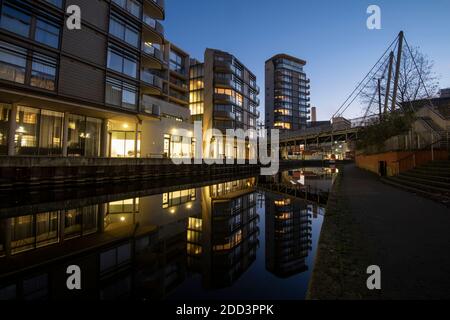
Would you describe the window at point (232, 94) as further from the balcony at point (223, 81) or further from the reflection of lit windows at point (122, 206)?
the reflection of lit windows at point (122, 206)

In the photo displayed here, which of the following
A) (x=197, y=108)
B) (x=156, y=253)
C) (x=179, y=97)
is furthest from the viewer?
(x=197, y=108)

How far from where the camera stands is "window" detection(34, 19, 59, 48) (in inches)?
732

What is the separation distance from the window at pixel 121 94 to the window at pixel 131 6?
8088mm

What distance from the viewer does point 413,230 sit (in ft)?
17.0

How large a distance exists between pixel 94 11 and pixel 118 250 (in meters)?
26.0

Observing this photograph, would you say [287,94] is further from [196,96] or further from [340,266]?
[340,266]

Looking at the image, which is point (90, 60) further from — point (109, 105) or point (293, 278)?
point (293, 278)

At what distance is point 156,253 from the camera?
4.59 m

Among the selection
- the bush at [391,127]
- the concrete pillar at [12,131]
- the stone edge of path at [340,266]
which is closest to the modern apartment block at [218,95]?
the bush at [391,127]

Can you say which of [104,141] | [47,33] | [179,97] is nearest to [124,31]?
[47,33]

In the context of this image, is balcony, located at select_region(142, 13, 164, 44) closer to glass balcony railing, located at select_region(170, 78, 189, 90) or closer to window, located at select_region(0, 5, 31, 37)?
window, located at select_region(0, 5, 31, 37)

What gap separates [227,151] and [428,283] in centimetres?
5165

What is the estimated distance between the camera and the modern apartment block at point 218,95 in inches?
1989

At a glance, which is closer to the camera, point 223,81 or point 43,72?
point 43,72
